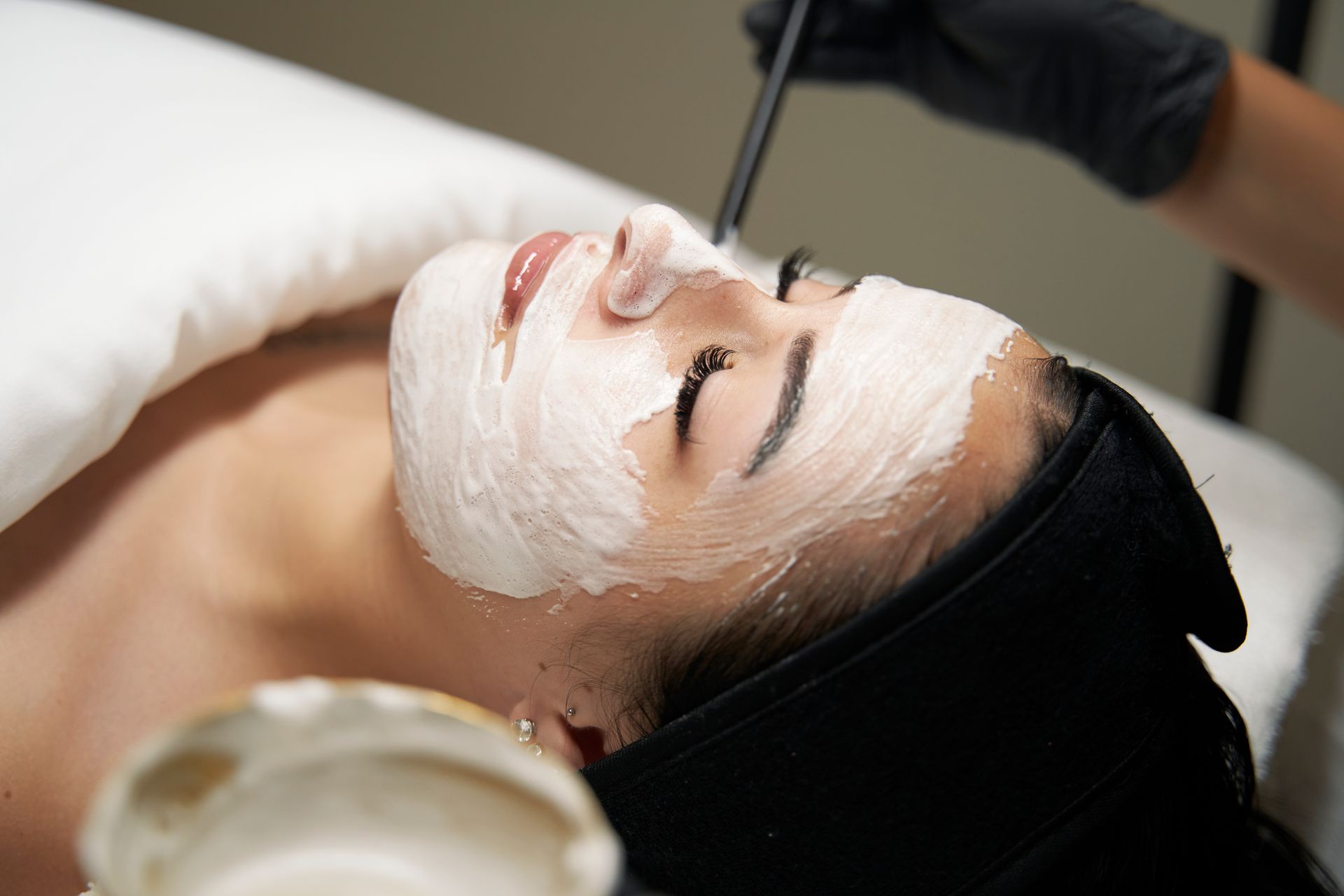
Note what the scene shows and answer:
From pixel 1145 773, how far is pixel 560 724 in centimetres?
40

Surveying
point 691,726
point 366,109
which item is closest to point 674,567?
point 691,726

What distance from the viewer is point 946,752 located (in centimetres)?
56

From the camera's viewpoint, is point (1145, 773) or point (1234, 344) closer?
point (1145, 773)

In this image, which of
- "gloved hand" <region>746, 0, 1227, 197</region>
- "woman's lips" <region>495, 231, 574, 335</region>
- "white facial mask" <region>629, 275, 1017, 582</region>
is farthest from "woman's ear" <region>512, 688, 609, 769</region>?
"gloved hand" <region>746, 0, 1227, 197</region>

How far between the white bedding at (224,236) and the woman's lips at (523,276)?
309 mm

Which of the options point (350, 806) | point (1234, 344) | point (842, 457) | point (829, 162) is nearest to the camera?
point (350, 806)

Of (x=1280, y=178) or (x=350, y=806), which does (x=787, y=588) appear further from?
(x=1280, y=178)

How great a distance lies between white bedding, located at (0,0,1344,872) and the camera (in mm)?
719

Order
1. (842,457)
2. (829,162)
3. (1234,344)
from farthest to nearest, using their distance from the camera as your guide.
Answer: (829,162) → (1234,344) → (842,457)

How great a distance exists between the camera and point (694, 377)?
59 cm

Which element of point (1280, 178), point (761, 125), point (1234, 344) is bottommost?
point (1234, 344)

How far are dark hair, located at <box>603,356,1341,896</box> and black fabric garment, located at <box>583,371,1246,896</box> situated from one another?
2 cm

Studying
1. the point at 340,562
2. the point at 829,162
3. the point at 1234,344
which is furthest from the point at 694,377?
the point at 1234,344

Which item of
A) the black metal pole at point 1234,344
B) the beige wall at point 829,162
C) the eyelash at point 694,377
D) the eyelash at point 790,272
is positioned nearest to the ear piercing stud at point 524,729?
the eyelash at point 694,377
